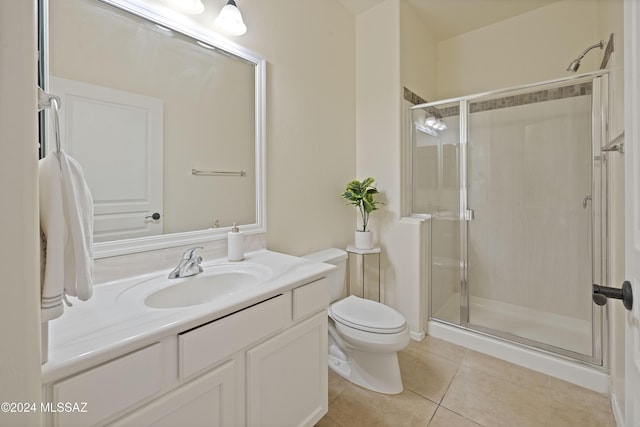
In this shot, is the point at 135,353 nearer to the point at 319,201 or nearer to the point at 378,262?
the point at 319,201

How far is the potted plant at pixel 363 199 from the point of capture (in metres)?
2.15

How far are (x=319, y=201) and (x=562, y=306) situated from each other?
2166 mm

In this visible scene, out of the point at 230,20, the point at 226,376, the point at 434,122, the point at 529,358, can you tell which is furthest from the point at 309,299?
the point at 434,122

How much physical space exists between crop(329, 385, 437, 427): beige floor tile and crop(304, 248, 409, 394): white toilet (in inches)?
2.2

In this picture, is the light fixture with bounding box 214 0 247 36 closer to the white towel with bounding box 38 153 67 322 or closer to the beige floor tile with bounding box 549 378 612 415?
the white towel with bounding box 38 153 67 322

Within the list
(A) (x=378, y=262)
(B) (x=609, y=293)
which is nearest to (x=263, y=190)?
(A) (x=378, y=262)

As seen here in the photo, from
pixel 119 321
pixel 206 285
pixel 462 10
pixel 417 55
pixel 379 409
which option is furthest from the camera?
pixel 417 55

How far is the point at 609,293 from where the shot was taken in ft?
2.13

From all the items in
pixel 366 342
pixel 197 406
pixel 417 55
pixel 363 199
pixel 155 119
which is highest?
pixel 417 55

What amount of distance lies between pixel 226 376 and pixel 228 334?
0.14m

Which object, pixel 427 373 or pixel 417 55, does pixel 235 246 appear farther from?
pixel 417 55

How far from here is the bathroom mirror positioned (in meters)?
1.03

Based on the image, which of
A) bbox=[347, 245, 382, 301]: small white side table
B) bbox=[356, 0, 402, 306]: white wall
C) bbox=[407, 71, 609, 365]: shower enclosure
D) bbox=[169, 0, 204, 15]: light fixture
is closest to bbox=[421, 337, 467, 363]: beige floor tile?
bbox=[407, 71, 609, 365]: shower enclosure

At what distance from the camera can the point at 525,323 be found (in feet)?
7.44
